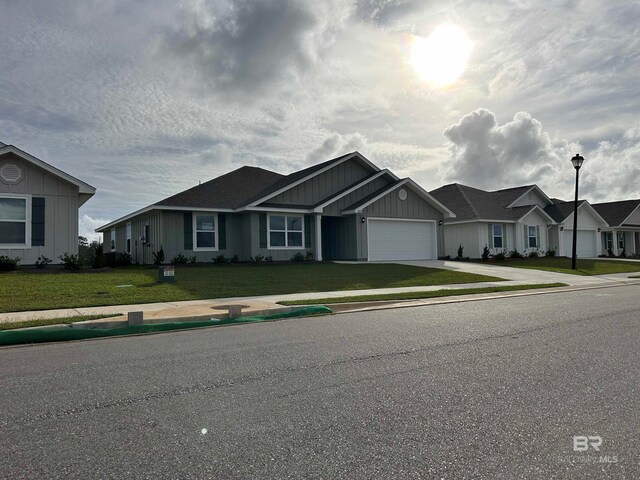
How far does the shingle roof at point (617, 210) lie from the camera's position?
44.0 m

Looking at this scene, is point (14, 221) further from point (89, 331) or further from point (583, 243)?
point (583, 243)

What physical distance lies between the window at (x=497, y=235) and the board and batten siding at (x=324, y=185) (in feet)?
34.1

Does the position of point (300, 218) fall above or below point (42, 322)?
above

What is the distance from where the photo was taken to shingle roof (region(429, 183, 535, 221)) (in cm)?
3375

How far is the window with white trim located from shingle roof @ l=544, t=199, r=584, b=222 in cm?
264

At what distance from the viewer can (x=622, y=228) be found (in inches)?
1732

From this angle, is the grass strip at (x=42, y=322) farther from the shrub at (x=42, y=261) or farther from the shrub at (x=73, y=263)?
the shrub at (x=42, y=261)

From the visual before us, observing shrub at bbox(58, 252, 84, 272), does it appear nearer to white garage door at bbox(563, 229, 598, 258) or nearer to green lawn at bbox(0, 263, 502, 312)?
green lawn at bbox(0, 263, 502, 312)

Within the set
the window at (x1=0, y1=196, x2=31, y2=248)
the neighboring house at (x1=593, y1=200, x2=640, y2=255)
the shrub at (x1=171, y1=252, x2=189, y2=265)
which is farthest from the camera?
the neighboring house at (x1=593, y1=200, x2=640, y2=255)

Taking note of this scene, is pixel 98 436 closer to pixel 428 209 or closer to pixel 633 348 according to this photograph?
pixel 633 348

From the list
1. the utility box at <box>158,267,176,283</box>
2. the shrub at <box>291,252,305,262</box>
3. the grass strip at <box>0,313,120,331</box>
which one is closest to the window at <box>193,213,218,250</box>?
the shrub at <box>291,252,305,262</box>

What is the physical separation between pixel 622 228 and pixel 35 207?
4546 cm

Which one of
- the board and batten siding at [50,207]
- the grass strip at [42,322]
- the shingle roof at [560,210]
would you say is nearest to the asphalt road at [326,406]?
the grass strip at [42,322]

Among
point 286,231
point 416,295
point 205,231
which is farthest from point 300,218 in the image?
point 416,295
